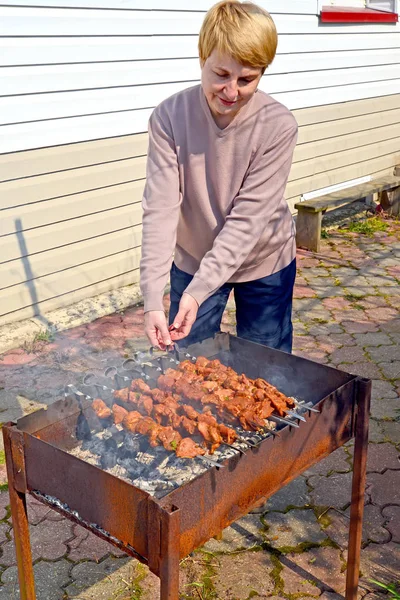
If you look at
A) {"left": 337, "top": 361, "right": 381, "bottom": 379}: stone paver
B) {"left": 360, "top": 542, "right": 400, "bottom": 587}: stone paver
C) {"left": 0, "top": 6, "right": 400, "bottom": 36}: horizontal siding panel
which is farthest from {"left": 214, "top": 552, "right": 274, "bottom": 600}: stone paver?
{"left": 0, "top": 6, "right": 400, "bottom": 36}: horizontal siding panel

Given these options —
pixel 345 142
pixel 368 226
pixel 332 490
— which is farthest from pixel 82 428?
pixel 345 142

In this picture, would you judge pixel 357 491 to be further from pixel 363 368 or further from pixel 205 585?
pixel 363 368

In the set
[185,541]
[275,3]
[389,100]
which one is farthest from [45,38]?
[389,100]

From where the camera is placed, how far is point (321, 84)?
9195 mm

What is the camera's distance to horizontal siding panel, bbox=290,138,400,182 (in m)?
9.27

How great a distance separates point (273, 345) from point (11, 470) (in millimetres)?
1709

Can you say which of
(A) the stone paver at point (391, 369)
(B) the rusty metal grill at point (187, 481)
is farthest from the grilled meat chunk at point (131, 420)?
(A) the stone paver at point (391, 369)

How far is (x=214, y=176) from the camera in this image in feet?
11.0

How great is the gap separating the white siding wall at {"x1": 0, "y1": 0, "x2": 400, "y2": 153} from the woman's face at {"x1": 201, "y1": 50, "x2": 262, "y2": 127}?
3220 mm

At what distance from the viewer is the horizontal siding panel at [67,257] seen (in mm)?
6148

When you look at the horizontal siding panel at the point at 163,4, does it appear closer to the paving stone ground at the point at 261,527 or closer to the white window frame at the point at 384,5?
the white window frame at the point at 384,5

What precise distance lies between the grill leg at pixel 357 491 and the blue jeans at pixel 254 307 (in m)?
0.93

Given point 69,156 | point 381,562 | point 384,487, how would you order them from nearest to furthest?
point 381,562 → point 384,487 → point 69,156

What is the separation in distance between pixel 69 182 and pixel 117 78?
1.08m
